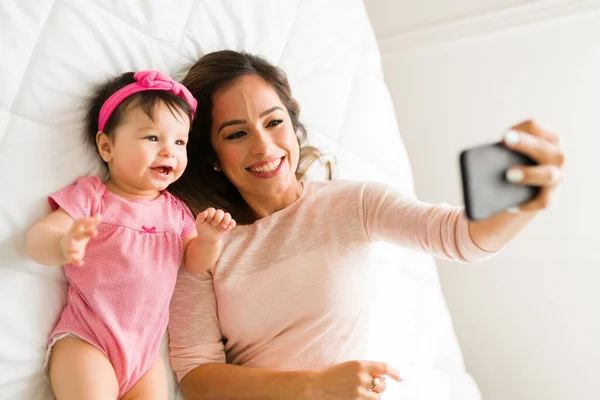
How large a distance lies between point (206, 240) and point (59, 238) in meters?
0.25

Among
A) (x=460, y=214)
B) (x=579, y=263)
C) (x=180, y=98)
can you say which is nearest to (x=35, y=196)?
(x=180, y=98)

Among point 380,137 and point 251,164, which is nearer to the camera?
point 251,164

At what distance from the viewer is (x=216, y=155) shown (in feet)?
3.98

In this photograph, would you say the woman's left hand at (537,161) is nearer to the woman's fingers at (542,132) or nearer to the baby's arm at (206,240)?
the woman's fingers at (542,132)

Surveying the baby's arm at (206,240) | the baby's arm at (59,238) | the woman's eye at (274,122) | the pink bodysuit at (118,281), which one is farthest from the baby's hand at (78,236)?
the woman's eye at (274,122)

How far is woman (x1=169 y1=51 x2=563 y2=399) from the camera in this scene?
1051 millimetres

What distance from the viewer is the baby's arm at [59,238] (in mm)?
777

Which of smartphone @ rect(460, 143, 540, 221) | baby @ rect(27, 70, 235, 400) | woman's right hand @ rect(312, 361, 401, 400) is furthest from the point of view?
woman's right hand @ rect(312, 361, 401, 400)

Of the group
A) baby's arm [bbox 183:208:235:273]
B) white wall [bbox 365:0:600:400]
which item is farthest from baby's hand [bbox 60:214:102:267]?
white wall [bbox 365:0:600:400]

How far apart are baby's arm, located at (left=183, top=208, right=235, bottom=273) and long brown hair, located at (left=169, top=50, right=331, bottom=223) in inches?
5.1

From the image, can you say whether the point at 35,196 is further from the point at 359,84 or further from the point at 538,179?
the point at 359,84

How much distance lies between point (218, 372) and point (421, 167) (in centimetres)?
105

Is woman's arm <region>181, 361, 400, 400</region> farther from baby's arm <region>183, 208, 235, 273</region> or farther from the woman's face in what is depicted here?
the woman's face

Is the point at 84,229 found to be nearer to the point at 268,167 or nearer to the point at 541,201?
the point at 268,167
